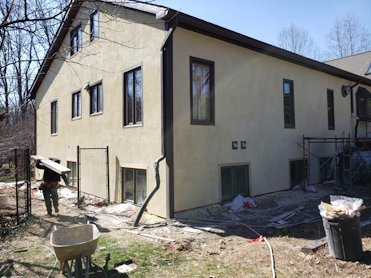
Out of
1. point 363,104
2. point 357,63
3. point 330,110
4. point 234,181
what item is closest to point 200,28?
point 234,181

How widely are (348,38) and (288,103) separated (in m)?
28.1

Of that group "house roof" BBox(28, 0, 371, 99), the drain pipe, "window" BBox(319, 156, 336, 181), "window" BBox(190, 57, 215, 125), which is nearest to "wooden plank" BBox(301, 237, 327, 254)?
the drain pipe

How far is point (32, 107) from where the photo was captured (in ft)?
68.0

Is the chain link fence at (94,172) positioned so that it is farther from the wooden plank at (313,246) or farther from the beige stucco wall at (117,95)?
the wooden plank at (313,246)

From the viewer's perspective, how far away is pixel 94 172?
11656 millimetres

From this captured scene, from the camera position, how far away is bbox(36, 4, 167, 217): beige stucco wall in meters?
8.32

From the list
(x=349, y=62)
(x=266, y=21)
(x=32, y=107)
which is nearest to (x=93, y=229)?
(x=266, y=21)

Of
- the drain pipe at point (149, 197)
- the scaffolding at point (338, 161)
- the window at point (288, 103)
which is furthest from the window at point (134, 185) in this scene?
the scaffolding at point (338, 161)

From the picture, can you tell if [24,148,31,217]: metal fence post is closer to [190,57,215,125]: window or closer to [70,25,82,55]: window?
[190,57,215,125]: window

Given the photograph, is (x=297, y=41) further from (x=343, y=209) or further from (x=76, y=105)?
(x=343, y=209)

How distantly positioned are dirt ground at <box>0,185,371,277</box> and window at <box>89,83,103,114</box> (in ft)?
12.6

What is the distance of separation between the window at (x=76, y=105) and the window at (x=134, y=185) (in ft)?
16.1

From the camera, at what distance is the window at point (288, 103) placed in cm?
1173

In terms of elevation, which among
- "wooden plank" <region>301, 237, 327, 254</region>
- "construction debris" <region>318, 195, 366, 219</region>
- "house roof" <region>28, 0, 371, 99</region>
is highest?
"house roof" <region>28, 0, 371, 99</region>
